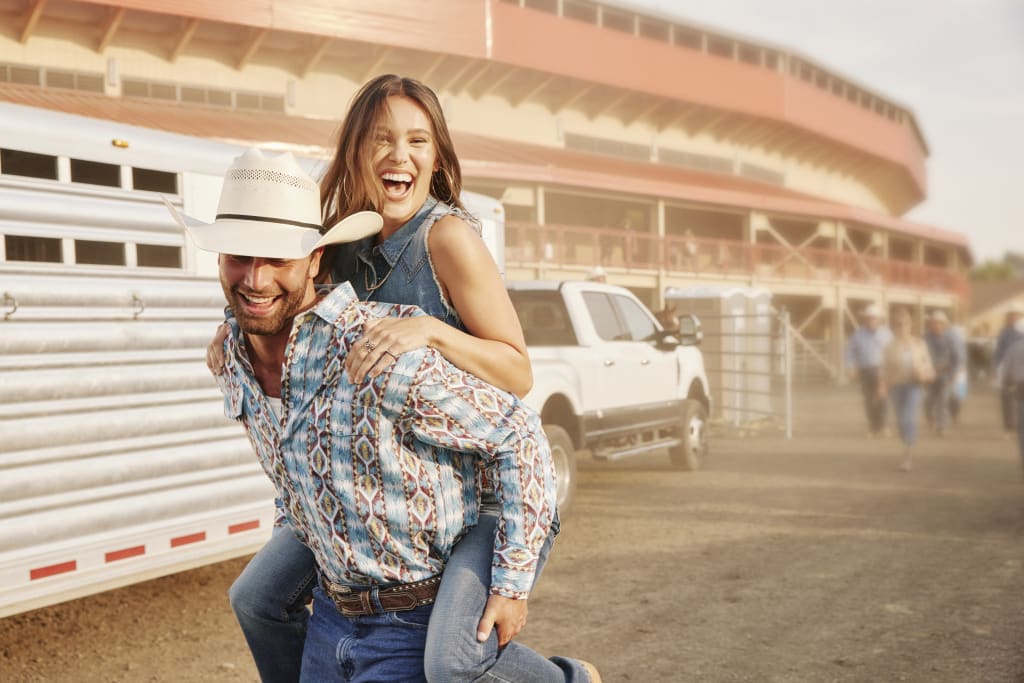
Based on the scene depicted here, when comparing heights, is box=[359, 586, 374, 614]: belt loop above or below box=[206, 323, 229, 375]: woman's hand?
below

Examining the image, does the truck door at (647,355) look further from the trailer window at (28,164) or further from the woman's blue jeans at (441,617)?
the woman's blue jeans at (441,617)

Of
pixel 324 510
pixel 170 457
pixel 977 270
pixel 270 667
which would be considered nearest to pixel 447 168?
pixel 324 510

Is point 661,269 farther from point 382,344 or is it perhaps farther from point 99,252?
point 382,344

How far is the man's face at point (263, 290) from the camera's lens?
2.07 meters

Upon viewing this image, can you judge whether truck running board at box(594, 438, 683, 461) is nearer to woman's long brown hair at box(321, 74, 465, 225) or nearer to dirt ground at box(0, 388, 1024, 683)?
dirt ground at box(0, 388, 1024, 683)

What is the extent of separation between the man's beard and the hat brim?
94 millimetres

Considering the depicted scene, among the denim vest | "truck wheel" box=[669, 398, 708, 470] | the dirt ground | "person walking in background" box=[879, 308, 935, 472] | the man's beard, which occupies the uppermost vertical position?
the denim vest

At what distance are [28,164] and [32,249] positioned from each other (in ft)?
1.25

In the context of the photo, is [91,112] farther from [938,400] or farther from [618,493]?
[938,400]

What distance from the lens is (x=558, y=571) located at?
261 inches

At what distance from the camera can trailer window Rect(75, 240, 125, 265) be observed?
4844 mm

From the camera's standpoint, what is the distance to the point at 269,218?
2.12m

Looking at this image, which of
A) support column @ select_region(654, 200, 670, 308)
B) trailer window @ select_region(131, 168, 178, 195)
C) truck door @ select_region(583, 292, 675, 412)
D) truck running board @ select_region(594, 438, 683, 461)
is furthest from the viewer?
support column @ select_region(654, 200, 670, 308)

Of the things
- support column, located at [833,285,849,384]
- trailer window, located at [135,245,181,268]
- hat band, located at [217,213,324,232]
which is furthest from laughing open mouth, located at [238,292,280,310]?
support column, located at [833,285,849,384]
